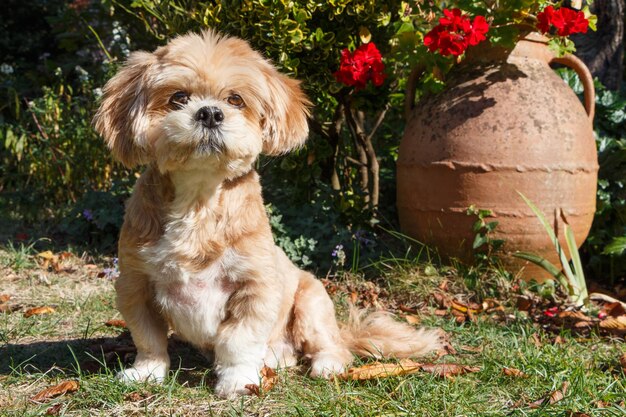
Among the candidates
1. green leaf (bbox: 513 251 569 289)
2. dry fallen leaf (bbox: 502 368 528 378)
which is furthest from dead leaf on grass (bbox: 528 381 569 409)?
green leaf (bbox: 513 251 569 289)

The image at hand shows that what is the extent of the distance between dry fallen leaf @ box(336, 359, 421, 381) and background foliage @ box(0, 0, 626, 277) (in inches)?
68.9

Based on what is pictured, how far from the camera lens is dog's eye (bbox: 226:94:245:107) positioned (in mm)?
2668

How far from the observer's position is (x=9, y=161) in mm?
7297

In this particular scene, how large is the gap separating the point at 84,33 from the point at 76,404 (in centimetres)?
522

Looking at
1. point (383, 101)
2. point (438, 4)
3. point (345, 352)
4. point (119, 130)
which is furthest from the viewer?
point (383, 101)

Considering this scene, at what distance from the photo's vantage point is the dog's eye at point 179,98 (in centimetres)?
260

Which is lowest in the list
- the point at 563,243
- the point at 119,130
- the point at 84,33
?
the point at 563,243

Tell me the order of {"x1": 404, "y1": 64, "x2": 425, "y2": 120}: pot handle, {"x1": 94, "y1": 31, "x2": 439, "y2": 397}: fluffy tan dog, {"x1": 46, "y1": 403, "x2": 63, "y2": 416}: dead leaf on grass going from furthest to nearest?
{"x1": 404, "y1": 64, "x2": 425, "y2": 120}: pot handle → {"x1": 94, "y1": 31, "x2": 439, "y2": 397}: fluffy tan dog → {"x1": 46, "y1": 403, "x2": 63, "y2": 416}: dead leaf on grass

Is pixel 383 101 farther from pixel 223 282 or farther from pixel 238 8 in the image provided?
pixel 223 282

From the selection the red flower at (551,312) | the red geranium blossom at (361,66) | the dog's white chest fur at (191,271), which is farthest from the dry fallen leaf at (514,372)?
the red geranium blossom at (361,66)

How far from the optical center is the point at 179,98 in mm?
2607

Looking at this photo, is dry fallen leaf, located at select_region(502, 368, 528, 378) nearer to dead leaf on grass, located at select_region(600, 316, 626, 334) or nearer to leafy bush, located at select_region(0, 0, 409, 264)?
dead leaf on grass, located at select_region(600, 316, 626, 334)

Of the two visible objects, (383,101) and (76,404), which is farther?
(383,101)

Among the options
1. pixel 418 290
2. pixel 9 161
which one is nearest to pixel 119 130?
pixel 418 290
